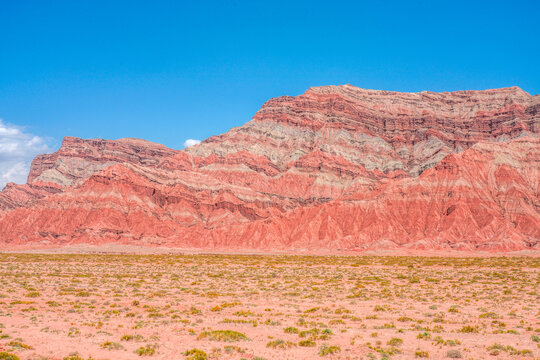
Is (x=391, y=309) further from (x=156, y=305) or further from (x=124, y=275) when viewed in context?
(x=124, y=275)

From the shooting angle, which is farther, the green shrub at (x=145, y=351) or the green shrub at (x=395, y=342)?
the green shrub at (x=395, y=342)

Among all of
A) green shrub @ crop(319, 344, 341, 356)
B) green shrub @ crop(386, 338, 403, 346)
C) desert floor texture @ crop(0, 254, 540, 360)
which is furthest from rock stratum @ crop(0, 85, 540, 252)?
green shrub @ crop(319, 344, 341, 356)

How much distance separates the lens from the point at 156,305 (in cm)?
3059

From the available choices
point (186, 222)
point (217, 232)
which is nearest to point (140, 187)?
point (186, 222)

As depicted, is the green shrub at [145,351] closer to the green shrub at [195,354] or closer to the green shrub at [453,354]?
the green shrub at [195,354]

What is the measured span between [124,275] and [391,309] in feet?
106

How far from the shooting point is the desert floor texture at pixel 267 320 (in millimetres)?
18734

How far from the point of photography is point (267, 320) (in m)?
25.1

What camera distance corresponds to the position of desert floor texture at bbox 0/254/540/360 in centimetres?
1873

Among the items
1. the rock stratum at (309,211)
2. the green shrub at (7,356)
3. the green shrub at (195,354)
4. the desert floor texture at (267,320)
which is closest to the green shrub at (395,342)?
the desert floor texture at (267,320)

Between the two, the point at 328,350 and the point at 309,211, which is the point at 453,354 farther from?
the point at 309,211

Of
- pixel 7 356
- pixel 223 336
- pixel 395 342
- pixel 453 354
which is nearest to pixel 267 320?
pixel 223 336

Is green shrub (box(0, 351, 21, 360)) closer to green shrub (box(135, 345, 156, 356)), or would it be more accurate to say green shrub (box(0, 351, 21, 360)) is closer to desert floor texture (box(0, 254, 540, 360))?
desert floor texture (box(0, 254, 540, 360))

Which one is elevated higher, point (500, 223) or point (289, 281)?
point (500, 223)
